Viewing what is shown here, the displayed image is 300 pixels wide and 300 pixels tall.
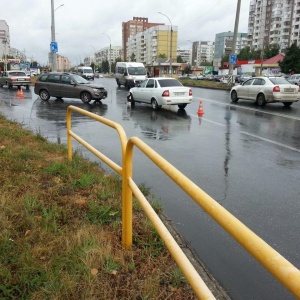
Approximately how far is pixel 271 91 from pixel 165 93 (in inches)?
227

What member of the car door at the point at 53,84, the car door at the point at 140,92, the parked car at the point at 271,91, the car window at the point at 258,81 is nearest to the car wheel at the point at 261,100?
the parked car at the point at 271,91

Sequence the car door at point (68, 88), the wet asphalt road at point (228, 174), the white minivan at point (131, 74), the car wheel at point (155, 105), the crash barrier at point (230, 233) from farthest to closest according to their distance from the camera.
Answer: the white minivan at point (131, 74), the car door at point (68, 88), the car wheel at point (155, 105), the wet asphalt road at point (228, 174), the crash barrier at point (230, 233)

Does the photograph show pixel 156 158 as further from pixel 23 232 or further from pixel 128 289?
pixel 23 232

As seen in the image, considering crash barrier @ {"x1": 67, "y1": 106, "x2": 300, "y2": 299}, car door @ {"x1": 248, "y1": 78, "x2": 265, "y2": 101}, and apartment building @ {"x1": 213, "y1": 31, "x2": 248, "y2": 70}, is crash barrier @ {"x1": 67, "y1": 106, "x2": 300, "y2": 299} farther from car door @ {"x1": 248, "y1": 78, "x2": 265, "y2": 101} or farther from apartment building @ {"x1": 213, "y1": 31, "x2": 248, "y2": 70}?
apartment building @ {"x1": 213, "y1": 31, "x2": 248, "y2": 70}

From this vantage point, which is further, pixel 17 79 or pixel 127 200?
pixel 17 79

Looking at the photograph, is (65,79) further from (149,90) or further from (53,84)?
(149,90)

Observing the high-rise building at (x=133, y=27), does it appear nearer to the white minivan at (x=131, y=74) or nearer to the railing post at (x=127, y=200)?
the white minivan at (x=131, y=74)

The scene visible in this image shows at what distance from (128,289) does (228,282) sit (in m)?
0.92

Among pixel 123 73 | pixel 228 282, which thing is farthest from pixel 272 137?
pixel 123 73

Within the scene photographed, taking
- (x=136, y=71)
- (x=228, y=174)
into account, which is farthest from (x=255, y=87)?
(x=136, y=71)

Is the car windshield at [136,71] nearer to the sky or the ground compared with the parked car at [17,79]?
nearer to the sky

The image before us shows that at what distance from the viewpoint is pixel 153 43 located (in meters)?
144

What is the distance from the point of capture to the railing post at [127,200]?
3035mm

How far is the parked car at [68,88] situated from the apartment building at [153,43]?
100 metres
